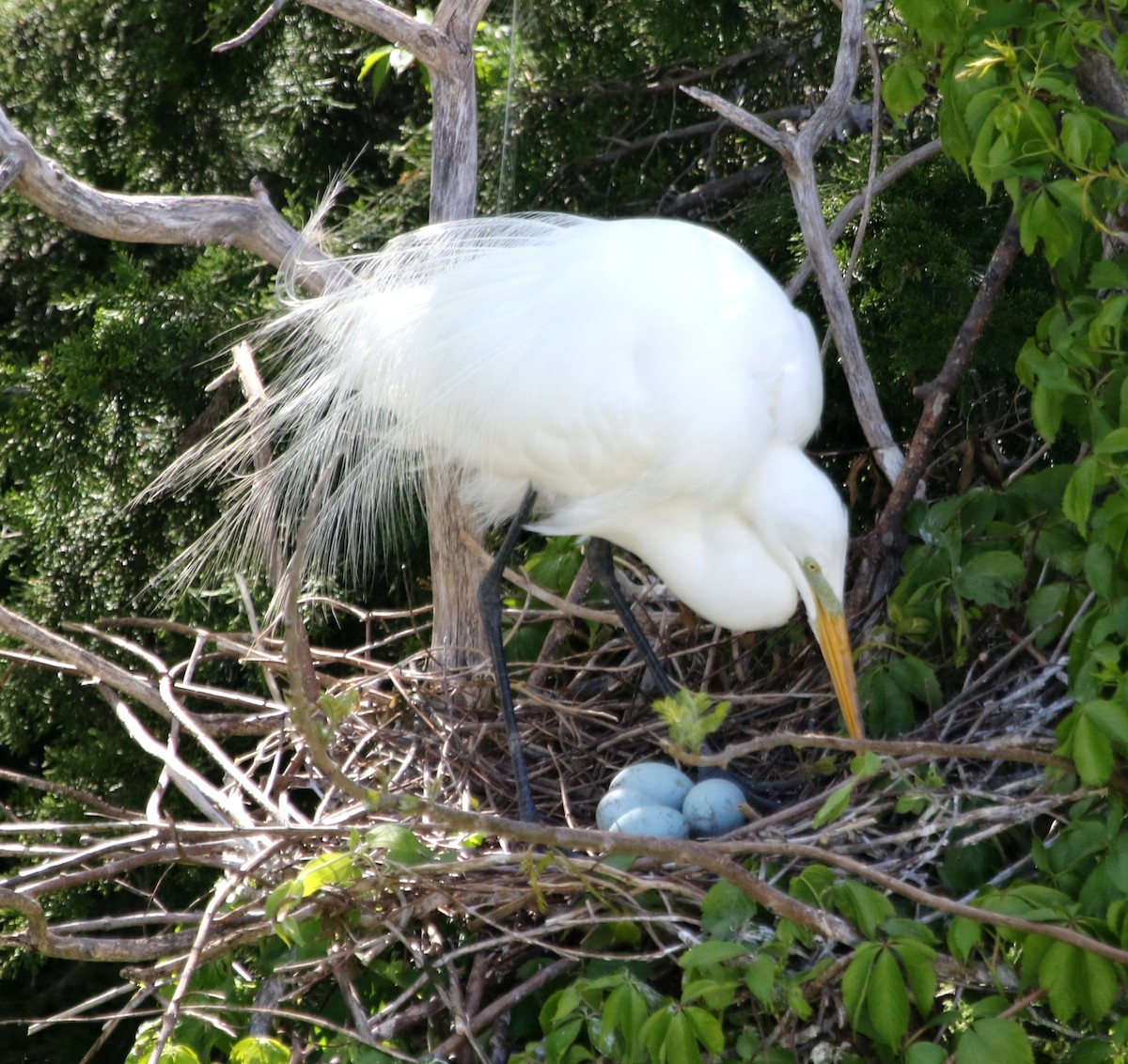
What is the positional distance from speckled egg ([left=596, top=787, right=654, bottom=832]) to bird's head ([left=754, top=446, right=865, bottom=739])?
0.31 m

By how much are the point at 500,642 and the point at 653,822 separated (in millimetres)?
544

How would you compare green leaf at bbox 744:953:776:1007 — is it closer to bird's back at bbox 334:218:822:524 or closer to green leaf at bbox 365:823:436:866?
green leaf at bbox 365:823:436:866

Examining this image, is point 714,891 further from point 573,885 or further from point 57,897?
point 57,897

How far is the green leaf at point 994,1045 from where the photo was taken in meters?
1.30

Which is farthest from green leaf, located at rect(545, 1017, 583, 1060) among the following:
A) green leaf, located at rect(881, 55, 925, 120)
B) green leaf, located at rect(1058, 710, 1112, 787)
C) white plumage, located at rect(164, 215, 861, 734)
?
green leaf, located at rect(881, 55, 925, 120)

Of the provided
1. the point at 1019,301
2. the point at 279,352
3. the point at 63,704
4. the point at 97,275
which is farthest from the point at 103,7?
the point at 1019,301

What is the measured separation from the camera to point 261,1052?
5.13 feet

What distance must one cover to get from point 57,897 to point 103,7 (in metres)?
1.78

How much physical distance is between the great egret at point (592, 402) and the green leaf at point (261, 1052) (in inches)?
23.1

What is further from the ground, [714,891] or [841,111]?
[841,111]

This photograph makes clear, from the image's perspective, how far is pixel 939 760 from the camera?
1830mm

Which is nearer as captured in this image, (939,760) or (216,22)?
(939,760)

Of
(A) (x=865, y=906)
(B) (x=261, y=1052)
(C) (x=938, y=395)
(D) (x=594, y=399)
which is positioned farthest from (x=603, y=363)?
(B) (x=261, y=1052)

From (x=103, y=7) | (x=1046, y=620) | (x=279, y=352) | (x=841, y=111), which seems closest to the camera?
(x=1046, y=620)
